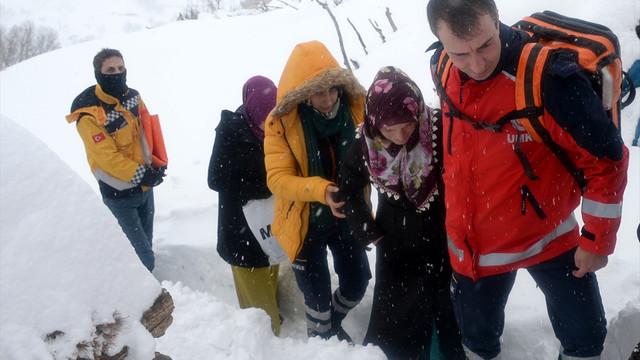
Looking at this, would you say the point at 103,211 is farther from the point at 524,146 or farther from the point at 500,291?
the point at 500,291

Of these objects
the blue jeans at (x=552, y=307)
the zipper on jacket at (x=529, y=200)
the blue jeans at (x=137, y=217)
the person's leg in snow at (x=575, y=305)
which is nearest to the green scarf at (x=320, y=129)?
the blue jeans at (x=552, y=307)

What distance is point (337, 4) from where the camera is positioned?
18.6m

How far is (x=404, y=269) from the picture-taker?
242cm

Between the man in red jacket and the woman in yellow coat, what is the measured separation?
69 centimetres

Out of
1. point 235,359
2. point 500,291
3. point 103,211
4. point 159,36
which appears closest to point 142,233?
point 235,359

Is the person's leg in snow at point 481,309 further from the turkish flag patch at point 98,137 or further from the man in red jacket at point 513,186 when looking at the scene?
the turkish flag patch at point 98,137

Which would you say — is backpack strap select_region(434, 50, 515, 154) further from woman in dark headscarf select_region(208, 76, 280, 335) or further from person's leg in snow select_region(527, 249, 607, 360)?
woman in dark headscarf select_region(208, 76, 280, 335)

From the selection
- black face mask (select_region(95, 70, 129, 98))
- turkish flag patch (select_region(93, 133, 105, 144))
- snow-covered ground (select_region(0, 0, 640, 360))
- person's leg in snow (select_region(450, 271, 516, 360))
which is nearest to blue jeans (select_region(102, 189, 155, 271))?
snow-covered ground (select_region(0, 0, 640, 360))

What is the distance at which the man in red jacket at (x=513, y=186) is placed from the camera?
1554 millimetres

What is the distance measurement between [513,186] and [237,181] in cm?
173

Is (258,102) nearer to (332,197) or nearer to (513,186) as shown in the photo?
(332,197)

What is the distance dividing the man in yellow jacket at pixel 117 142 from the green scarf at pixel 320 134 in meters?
1.85

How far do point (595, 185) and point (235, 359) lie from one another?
186 cm

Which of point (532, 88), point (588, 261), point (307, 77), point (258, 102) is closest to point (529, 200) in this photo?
point (588, 261)
